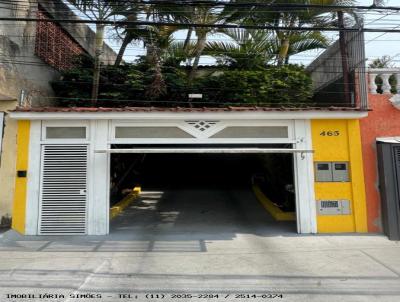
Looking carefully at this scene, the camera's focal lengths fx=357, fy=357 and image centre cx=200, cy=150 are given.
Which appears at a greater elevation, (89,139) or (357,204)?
(89,139)

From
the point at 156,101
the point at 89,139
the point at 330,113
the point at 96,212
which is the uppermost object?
the point at 156,101

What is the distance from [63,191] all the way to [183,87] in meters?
6.24

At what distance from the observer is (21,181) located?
8352 mm

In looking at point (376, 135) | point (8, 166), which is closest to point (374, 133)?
point (376, 135)

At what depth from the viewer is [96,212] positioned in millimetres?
8320

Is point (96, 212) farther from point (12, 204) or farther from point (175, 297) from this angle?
point (175, 297)

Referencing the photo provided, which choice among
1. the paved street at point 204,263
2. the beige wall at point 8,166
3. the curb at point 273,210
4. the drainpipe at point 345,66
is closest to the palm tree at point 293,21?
the drainpipe at point 345,66

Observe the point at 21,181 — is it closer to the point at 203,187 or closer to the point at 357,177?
the point at 357,177

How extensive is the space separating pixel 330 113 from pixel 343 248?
311cm

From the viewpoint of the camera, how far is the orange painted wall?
848cm

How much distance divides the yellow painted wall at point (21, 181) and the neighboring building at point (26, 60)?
13 cm

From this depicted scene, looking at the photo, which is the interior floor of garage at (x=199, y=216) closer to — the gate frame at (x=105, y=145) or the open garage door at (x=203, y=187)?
the open garage door at (x=203, y=187)

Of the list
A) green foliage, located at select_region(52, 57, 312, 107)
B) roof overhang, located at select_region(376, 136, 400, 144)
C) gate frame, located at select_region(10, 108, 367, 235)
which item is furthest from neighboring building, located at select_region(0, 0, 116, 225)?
roof overhang, located at select_region(376, 136, 400, 144)

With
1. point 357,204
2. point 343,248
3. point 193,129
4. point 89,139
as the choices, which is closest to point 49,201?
point 89,139
